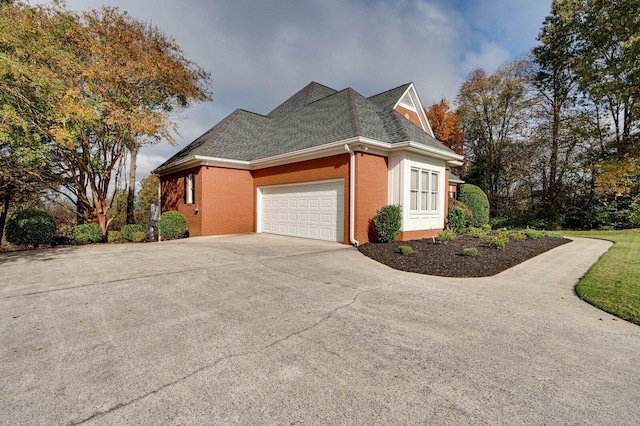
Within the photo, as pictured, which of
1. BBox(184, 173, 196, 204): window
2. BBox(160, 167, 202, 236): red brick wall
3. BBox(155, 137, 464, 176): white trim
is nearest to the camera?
BBox(155, 137, 464, 176): white trim

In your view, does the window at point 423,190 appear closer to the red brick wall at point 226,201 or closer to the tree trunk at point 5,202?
the red brick wall at point 226,201

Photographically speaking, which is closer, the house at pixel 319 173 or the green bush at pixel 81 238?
the house at pixel 319 173

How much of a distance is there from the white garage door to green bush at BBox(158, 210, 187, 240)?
366cm

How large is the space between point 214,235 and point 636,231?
21273mm

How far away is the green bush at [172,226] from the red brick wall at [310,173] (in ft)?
10.9

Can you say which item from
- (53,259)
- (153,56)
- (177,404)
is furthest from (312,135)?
(177,404)

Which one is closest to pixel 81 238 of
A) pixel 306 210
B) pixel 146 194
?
pixel 306 210

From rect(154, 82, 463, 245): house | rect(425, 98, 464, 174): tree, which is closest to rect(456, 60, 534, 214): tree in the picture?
→ rect(425, 98, 464, 174): tree

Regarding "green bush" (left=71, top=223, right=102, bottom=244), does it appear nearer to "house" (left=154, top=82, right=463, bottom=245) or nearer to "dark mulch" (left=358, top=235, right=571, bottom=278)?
"house" (left=154, top=82, right=463, bottom=245)

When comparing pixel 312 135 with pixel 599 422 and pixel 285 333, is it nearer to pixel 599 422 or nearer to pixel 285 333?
pixel 285 333

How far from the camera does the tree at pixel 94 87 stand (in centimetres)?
885

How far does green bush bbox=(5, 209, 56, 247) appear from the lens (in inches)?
370

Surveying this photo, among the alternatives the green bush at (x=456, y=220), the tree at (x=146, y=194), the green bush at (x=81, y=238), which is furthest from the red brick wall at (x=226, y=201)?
the tree at (x=146, y=194)

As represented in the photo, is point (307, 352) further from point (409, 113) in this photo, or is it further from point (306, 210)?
point (409, 113)
